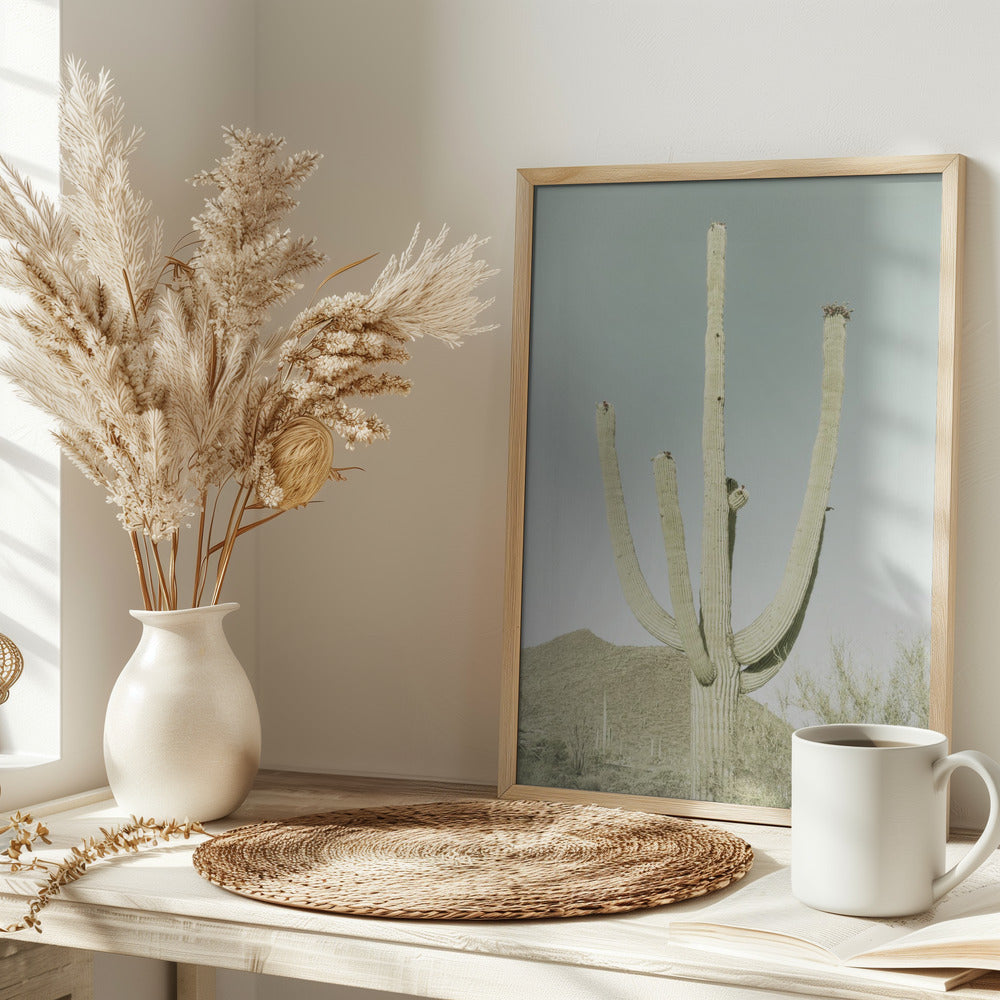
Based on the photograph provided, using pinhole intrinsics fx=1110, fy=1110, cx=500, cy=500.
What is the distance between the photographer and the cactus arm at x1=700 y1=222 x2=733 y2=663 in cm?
114

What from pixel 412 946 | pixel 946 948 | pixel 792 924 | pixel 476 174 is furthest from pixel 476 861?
pixel 476 174

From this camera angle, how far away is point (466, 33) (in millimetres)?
1281

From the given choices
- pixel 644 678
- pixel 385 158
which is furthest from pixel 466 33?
pixel 644 678

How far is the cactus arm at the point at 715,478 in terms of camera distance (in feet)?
3.73

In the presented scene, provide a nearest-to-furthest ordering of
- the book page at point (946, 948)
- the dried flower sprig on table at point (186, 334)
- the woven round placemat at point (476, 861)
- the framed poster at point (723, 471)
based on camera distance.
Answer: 1. the book page at point (946, 948)
2. the woven round placemat at point (476, 861)
3. the dried flower sprig on table at point (186, 334)
4. the framed poster at point (723, 471)

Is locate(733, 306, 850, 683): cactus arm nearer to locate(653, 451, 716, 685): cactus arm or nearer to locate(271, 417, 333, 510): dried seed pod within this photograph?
locate(653, 451, 716, 685): cactus arm

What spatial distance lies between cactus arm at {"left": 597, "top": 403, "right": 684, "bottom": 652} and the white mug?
37cm

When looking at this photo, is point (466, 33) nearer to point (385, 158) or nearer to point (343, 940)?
point (385, 158)

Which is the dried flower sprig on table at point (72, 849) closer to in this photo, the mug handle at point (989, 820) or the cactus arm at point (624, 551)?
the cactus arm at point (624, 551)

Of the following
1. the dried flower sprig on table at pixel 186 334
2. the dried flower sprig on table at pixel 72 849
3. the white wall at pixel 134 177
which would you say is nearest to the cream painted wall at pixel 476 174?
the white wall at pixel 134 177

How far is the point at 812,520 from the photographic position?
1.12 m

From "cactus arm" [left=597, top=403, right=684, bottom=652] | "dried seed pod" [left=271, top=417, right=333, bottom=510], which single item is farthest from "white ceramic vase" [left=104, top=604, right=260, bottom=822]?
"cactus arm" [left=597, top=403, right=684, bottom=652]

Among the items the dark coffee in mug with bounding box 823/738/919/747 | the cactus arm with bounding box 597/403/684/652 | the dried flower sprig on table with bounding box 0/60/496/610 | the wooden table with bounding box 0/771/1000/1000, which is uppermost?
the dried flower sprig on table with bounding box 0/60/496/610

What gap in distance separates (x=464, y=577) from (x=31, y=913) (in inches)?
23.6
